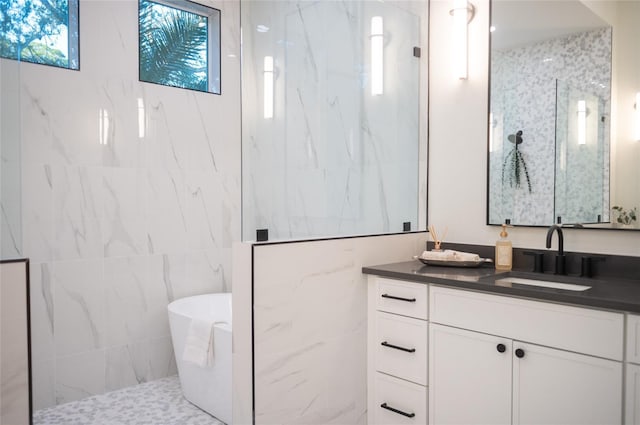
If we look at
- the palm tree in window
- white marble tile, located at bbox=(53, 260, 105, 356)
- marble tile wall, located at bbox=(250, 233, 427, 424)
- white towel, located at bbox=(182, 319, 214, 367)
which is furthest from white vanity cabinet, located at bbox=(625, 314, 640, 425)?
the palm tree in window

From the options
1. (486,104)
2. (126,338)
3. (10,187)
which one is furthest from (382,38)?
(126,338)

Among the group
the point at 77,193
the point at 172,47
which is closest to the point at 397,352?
the point at 77,193

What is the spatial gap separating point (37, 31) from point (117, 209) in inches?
44.7

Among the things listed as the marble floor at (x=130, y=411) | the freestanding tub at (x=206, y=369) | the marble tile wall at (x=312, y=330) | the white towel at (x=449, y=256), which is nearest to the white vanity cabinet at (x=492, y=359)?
the marble tile wall at (x=312, y=330)

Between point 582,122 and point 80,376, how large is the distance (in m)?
3.12

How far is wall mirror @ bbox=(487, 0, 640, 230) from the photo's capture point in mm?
2096

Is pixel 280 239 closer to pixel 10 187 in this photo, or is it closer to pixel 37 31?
pixel 10 187

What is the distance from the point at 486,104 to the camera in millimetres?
2625

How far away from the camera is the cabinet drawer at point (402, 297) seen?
7.27ft

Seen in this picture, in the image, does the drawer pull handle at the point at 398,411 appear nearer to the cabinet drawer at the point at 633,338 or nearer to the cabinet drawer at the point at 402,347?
the cabinet drawer at the point at 402,347

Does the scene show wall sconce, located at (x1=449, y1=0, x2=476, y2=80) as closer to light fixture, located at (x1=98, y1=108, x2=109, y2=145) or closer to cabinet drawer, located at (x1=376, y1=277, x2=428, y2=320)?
cabinet drawer, located at (x1=376, y1=277, x2=428, y2=320)

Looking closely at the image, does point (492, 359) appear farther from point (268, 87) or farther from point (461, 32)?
point (461, 32)

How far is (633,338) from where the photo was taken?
1633 mm

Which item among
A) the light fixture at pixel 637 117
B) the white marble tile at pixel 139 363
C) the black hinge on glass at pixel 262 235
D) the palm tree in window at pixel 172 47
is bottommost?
the white marble tile at pixel 139 363
